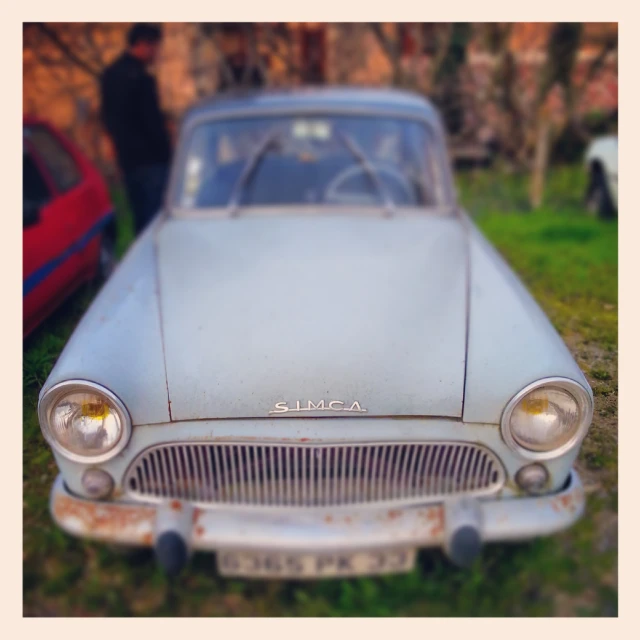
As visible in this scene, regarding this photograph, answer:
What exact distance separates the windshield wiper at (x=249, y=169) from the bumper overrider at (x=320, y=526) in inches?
58.3

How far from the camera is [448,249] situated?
2.42 m

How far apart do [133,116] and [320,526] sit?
336 centimetres

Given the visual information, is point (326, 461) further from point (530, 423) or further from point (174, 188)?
point (174, 188)

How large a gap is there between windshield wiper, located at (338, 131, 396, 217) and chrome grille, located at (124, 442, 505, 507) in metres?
1.34

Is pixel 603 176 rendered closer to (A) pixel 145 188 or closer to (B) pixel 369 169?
(B) pixel 369 169

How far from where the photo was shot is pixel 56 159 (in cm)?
354

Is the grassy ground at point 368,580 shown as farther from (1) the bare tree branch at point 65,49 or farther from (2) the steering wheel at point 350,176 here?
(1) the bare tree branch at point 65,49

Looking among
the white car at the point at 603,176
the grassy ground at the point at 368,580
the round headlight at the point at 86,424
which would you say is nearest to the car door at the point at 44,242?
the grassy ground at the point at 368,580

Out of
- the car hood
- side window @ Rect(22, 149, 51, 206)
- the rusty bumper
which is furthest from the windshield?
the rusty bumper

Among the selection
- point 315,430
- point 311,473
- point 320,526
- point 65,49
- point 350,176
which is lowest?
point 320,526

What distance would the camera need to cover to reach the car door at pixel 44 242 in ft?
7.86

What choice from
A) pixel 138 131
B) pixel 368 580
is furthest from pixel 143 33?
pixel 368 580

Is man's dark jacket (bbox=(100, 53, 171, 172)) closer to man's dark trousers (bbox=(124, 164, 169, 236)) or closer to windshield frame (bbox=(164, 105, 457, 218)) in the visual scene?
man's dark trousers (bbox=(124, 164, 169, 236))

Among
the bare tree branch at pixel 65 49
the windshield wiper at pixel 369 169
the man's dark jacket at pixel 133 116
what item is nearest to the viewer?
the bare tree branch at pixel 65 49
